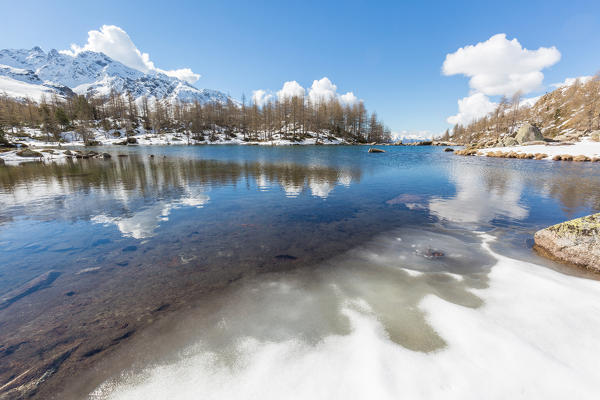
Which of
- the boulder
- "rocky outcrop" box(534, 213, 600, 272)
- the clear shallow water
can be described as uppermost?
the boulder

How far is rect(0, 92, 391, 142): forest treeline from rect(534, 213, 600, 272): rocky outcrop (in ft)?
316

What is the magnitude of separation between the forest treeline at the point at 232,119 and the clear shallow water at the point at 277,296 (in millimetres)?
93559

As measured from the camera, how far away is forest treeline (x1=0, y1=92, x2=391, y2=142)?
10831cm

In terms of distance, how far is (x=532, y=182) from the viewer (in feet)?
62.8

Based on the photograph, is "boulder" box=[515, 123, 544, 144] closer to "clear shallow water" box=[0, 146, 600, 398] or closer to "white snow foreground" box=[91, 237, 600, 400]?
"clear shallow water" box=[0, 146, 600, 398]

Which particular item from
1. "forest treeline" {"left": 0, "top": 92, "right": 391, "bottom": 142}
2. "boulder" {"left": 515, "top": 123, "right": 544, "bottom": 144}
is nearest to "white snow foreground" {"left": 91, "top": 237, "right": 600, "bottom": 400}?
"boulder" {"left": 515, "top": 123, "right": 544, "bottom": 144}

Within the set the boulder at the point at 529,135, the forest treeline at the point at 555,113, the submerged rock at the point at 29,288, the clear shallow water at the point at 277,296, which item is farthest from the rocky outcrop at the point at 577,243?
the forest treeline at the point at 555,113

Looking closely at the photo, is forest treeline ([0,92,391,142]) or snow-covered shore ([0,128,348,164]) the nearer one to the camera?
snow-covered shore ([0,128,348,164])

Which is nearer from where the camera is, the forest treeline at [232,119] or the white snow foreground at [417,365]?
the white snow foreground at [417,365]

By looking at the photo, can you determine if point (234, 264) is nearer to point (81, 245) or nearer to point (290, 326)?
point (290, 326)

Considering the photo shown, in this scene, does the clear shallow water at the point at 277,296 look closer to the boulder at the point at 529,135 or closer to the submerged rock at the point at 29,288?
the submerged rock at the point at 29,288

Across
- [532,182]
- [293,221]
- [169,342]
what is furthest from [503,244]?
[532,182]

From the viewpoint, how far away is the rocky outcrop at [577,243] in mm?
6004

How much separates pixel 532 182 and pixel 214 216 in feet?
83.5
